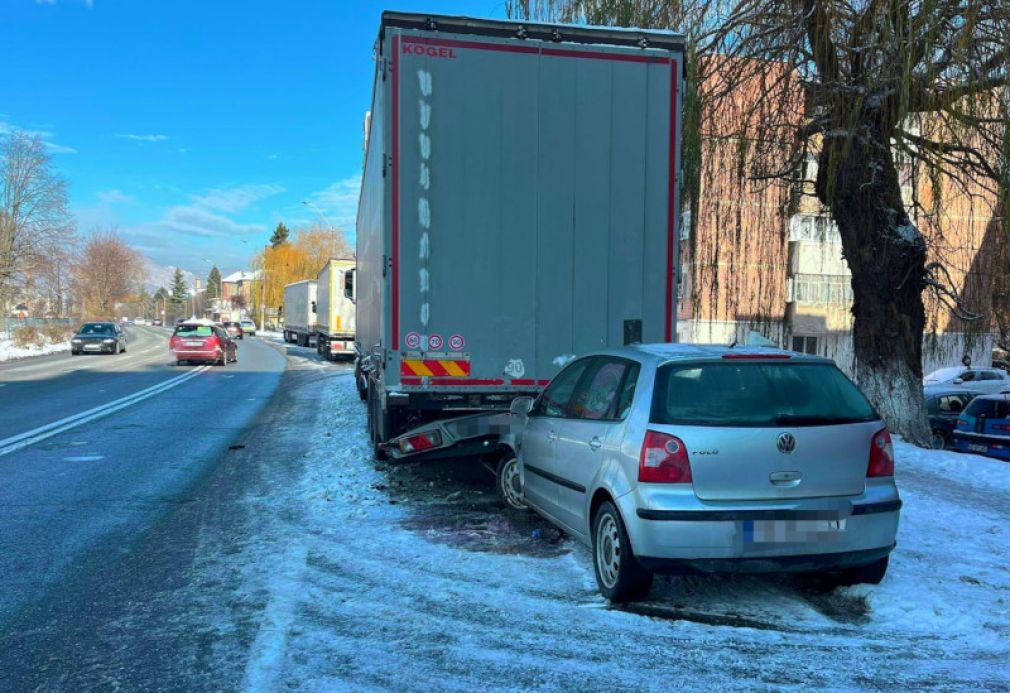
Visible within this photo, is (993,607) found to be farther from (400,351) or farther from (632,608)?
(400,351)

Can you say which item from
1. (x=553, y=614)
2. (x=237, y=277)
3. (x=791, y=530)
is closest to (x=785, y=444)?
(x=791, y=530)

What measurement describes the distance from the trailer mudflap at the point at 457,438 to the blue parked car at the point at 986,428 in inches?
402

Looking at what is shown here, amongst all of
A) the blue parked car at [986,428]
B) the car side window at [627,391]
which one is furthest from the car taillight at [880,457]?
the blue parked car at [986,428]

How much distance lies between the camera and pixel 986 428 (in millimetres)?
12711

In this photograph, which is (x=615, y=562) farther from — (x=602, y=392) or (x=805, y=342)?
(x=805, y=342)

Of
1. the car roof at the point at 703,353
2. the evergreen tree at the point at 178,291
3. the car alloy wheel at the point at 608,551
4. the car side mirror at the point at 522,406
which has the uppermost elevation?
the evergreen tree at the point at 178,291

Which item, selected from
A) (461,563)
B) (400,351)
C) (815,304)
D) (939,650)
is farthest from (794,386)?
(815,304)

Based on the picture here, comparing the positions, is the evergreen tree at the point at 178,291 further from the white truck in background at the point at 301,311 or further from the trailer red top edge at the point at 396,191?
the trailer red top edge at the point at 396,191

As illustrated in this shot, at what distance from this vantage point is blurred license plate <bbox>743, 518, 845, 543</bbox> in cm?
400

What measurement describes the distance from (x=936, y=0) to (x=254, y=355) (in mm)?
31873

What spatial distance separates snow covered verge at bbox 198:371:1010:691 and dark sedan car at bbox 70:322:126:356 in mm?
32165

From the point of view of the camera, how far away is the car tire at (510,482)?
6.55 m

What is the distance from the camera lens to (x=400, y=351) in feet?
21.0

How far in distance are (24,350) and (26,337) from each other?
297 cm
